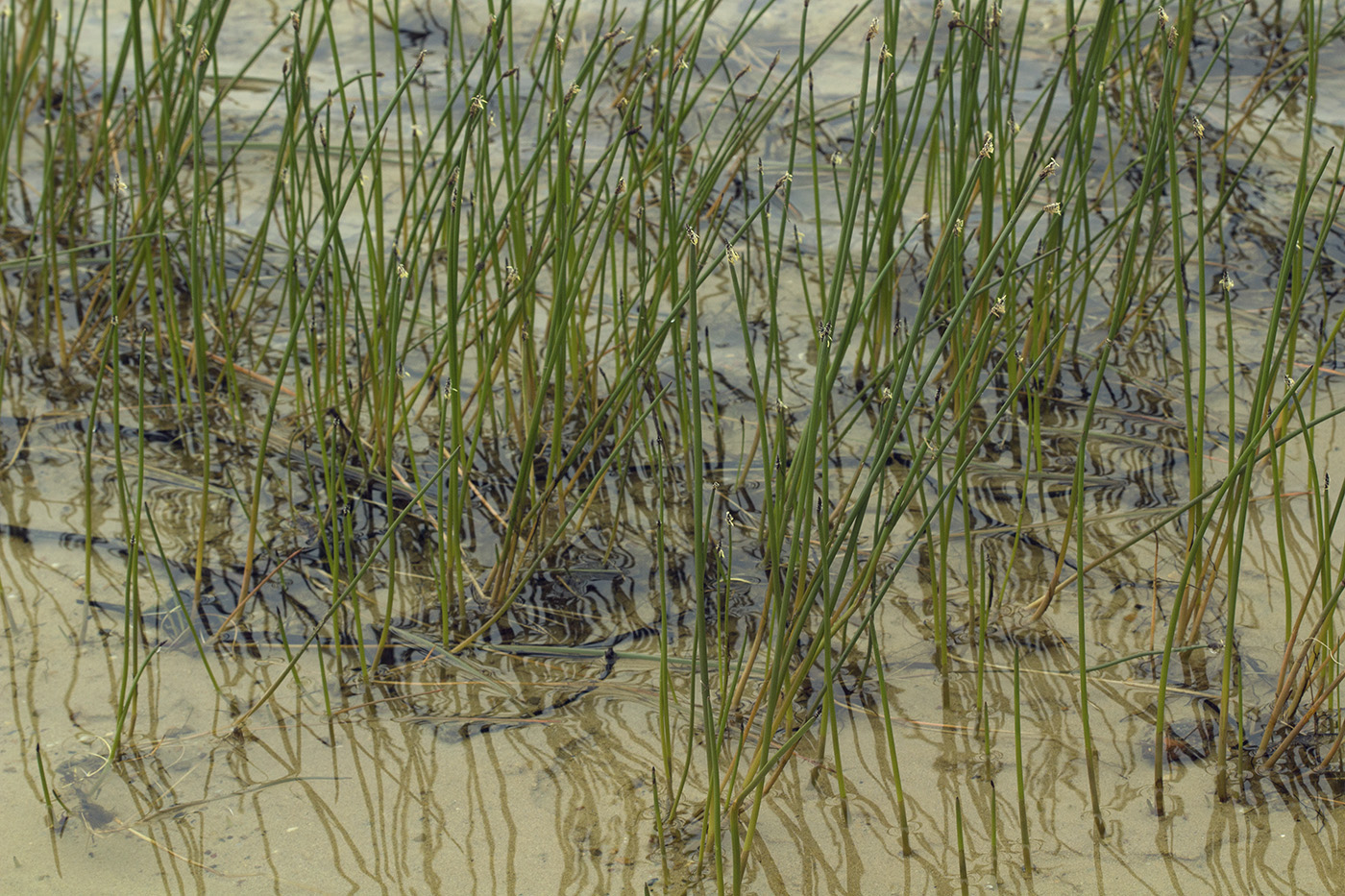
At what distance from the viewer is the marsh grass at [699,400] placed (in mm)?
1141

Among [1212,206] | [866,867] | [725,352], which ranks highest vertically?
[1212,206]

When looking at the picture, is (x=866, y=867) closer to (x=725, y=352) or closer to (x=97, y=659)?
(x=97, y=659)

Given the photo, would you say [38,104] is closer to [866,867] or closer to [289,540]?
[289,540]

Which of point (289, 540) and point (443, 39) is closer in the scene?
point (289, 540)

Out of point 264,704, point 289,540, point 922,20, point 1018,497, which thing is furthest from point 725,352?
point 922,20

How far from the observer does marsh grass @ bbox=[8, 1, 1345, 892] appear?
1141 millimetres

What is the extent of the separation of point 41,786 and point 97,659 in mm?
198

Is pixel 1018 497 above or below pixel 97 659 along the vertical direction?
above

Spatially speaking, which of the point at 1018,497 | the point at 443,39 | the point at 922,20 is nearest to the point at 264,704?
the point at 1018,497

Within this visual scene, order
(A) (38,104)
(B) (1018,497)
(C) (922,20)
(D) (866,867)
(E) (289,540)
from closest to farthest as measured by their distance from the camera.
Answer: (D) (866,867), (E) (289,540), (B) (1018,497), (A) (38,104), (C) (922,20)

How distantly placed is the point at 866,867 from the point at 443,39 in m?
2.74

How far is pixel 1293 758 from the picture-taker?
4.00ft

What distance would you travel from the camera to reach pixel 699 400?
1.07m

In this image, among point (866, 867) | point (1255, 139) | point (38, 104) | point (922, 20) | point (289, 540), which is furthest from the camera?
point (922, 20)
